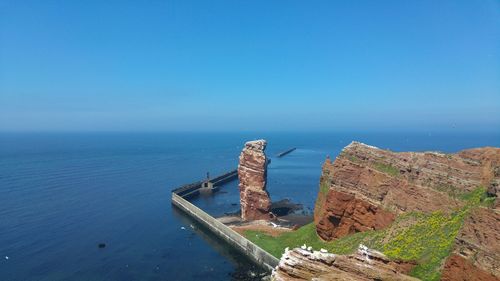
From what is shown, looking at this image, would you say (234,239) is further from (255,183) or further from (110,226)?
(110,226)

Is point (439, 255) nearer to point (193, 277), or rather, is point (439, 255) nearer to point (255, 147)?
point (193, 277)

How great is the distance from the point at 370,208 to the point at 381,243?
7115 mm

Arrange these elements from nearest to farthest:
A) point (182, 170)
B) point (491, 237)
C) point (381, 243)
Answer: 1. point (491, 237)
2. point (381, 243)
3. point (182, 170)

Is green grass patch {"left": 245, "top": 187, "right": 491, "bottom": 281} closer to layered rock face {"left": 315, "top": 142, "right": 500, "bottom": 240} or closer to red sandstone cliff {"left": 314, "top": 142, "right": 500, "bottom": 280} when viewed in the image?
red sandstone cliff {"left": 314, "top": 142, "right": 500, "bottom": 280}

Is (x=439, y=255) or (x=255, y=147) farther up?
(x=255, y=147)

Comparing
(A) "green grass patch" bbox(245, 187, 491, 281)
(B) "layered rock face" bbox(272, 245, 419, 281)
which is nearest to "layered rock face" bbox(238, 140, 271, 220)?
(A) "green grass patch" bbox(245, 187, 491, 281)

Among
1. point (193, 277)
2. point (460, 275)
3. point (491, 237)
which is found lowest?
point (193, 277)

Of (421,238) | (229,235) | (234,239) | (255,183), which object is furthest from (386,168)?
(255,183)

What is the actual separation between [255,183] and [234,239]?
13.4 metres

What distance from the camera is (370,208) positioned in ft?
137

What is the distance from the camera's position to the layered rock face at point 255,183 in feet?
229

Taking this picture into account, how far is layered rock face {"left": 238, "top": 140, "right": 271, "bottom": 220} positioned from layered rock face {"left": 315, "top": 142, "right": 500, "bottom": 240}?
20545mm

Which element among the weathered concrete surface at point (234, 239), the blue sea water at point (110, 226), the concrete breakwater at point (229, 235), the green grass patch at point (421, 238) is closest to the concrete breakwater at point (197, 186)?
the concrete breakwater at point (229, 235)

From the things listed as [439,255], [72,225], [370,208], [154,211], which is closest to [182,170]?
[154,211]
